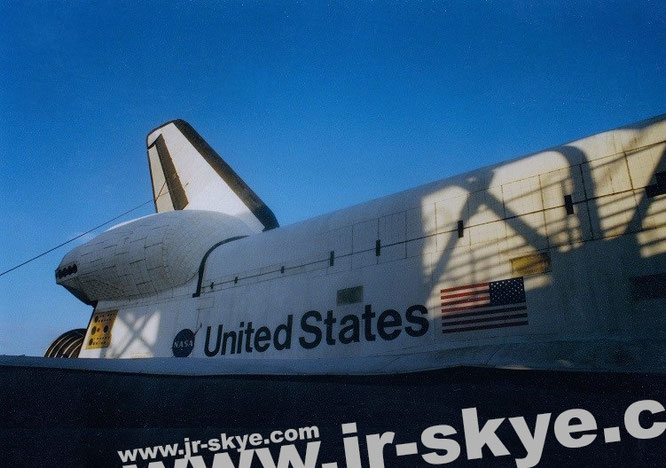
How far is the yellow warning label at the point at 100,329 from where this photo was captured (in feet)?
24.4

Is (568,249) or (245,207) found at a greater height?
(245,207)

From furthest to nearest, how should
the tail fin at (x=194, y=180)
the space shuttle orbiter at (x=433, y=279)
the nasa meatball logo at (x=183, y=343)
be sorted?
1. the tail fin at (x=194, y=180)
2. the nasa meatball logo at (x=183, y=343)
3. the space shuttle orbiter at (x=433, y=279)

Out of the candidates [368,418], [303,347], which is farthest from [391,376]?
[303,347]

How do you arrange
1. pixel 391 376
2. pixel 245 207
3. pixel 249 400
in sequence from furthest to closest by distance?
pixel 245 207
pixel 391 376
pixel 249 400

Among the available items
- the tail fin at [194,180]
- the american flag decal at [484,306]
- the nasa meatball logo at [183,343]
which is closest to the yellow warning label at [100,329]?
the nasa meatball logo at [183,343]

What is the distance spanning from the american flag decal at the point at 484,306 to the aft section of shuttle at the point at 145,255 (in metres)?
4.23

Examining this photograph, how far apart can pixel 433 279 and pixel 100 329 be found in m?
6.18

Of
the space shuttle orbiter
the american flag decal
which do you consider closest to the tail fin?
the space shuttle orbiter

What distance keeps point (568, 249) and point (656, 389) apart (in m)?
1.84

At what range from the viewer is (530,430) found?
1979 mm

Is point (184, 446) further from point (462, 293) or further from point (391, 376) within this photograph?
point (462, 293)

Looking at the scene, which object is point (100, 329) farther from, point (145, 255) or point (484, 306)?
point (484, 306)

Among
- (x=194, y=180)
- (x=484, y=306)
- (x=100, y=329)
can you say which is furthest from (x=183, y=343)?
(x=194, y=180)

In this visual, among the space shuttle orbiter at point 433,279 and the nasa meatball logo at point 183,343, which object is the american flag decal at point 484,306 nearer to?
the space shuttle orbiter at point 433,279
